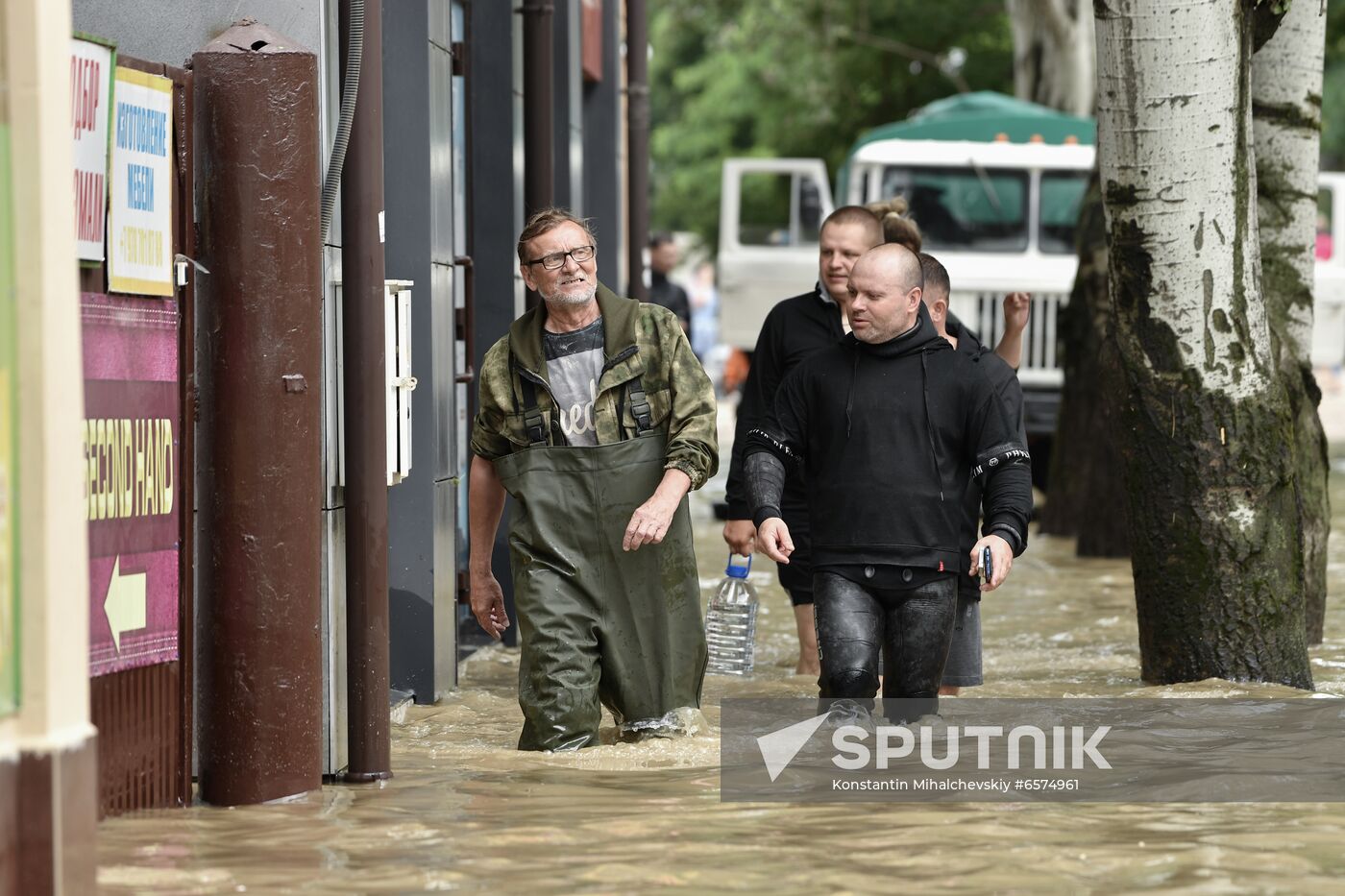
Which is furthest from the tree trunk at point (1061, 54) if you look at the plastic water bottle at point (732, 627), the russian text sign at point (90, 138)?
the russian text sign at point (90, 138)

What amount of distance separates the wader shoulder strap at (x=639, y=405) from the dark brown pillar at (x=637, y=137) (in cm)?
715

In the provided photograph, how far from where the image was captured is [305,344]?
548 centimetres

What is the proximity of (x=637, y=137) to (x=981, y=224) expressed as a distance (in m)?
5.26

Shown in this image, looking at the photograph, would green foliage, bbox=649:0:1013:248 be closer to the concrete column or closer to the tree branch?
the tree branch

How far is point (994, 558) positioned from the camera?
19.5 ft

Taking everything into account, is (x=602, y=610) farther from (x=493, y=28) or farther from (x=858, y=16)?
(x=858, y=16)

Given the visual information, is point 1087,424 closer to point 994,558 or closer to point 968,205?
point 968,205

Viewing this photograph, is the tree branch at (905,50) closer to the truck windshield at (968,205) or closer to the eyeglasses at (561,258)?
the truck windshield at (968,205)

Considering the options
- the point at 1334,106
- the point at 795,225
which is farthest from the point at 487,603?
the point at 1334,106

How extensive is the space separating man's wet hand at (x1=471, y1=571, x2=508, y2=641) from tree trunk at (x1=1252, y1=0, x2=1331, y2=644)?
3.94m

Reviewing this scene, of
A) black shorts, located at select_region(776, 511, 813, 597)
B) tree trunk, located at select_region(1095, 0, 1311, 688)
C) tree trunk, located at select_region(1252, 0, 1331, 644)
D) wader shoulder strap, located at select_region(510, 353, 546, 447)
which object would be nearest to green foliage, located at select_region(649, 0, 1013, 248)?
tree trunk, located at select_region(1252, 0, 1331, 644)

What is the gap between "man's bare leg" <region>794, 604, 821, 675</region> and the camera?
27.0ft

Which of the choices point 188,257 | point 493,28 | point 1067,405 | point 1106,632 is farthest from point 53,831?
point 1067,405

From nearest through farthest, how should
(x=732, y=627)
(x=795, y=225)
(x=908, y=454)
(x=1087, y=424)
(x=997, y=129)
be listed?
(x=908, y=454) → (x=732, y=627) → (x=1087, y=424) → (x=795, y=225) → (x=997, y=129)
